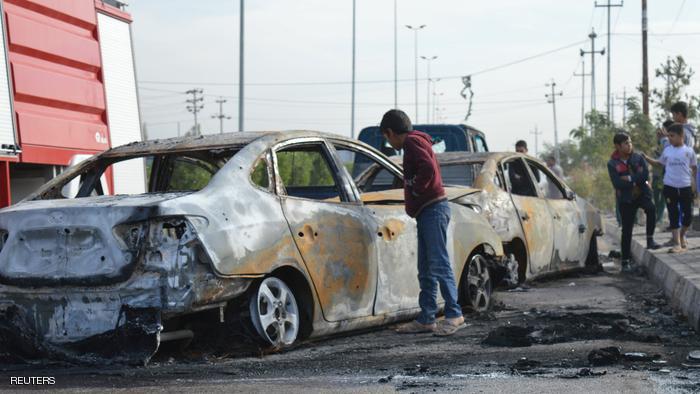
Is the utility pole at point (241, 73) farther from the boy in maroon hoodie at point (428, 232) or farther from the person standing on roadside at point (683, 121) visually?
the boy in maroon hoodie at point (428, 232)

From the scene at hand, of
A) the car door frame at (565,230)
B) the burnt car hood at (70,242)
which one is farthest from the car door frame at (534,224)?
the burnt car hood at (70,242)

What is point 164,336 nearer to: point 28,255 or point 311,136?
point 28,255

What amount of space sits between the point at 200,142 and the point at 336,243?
110 cm

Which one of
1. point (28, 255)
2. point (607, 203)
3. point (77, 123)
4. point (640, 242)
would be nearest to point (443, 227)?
point (28, 255)

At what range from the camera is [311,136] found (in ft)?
25.0

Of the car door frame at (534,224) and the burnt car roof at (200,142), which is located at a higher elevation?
the burnt car roof at (200,142)

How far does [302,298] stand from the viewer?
22.8 feet

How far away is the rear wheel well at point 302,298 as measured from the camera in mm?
6887

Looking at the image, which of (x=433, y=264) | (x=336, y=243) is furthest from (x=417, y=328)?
(x=336, y=243)

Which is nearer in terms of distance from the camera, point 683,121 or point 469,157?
point 469,157

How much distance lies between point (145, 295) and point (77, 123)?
5720 millimetres

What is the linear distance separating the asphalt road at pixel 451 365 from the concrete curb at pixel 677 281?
22cm

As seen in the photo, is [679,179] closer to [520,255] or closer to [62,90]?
[520,255]

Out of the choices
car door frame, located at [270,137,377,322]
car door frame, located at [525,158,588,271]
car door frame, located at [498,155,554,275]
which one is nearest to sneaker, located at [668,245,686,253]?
car door frame, located at [525,158,588,271]
